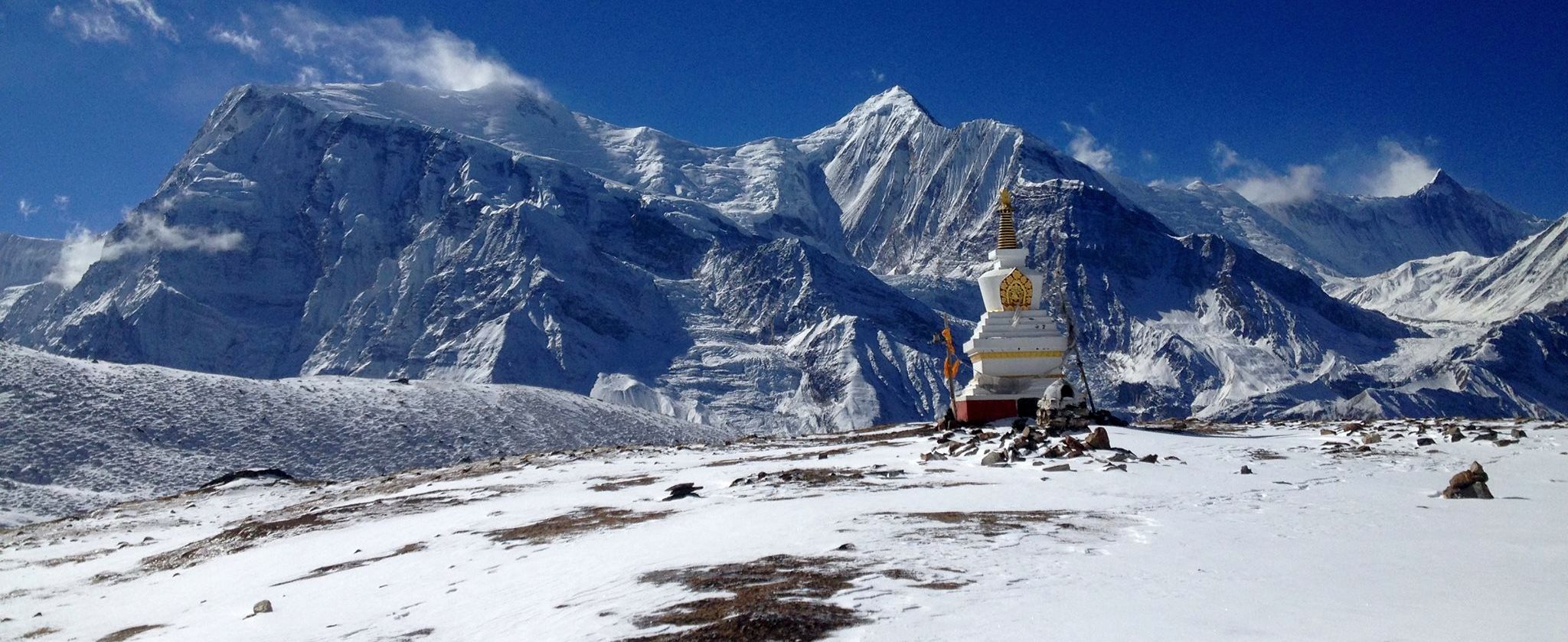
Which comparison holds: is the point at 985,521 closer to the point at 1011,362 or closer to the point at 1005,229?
the point at 1011,362

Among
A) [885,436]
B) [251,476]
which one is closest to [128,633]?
[251,476]

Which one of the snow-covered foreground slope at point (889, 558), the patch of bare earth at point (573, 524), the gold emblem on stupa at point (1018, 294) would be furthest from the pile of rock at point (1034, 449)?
the gold emblem on stupa at point (1018, 294)

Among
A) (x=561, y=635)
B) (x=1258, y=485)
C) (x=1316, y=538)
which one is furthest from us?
(x=1258, y=485)

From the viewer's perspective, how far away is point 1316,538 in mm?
12141

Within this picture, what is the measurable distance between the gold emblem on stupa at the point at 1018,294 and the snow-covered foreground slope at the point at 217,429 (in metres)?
29.3

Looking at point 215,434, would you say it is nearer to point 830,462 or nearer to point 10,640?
point 830,462

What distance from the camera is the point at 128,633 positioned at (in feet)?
42.4

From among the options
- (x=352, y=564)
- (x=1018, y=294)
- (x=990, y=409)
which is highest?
(x=1018, y=294)

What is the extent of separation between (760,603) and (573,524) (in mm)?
8596

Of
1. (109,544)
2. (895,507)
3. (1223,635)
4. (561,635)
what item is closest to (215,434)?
(109,544)

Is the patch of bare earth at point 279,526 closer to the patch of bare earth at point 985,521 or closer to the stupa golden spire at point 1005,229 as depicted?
the patch of bare earth at point 985,521

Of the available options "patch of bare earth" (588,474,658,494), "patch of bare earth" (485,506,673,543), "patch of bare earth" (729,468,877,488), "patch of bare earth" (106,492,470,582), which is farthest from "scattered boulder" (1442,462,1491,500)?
"patch of bare earth" (106,492,470,582)

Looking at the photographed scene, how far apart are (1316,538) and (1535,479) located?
8.61m

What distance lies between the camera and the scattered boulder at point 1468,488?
15156 mm
